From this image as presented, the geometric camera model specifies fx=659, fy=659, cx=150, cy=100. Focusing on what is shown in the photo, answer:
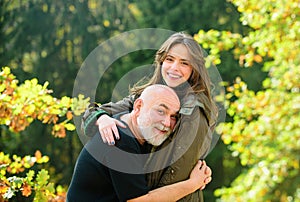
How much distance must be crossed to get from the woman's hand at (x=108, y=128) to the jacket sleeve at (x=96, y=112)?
0.11 metres

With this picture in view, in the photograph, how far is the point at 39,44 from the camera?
11039 millimetres

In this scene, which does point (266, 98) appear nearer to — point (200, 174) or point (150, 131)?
point (200, 174)

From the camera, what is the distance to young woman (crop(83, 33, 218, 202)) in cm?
283

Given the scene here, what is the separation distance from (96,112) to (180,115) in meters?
0.42

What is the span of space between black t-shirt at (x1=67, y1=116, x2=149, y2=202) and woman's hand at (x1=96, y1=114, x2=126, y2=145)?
1.0 inches

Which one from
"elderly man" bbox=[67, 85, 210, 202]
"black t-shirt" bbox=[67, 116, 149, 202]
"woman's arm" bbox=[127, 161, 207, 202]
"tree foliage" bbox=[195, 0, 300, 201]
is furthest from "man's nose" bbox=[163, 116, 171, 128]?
"tree foliage" bbox=[195, 0, 300, 201]

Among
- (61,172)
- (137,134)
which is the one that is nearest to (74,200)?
(137,134)

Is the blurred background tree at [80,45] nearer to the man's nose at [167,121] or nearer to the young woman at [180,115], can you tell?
the young woman at [180,115]

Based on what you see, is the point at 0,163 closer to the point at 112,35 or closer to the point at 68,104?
the point at 68,104

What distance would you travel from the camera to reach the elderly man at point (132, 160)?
2.60 metres

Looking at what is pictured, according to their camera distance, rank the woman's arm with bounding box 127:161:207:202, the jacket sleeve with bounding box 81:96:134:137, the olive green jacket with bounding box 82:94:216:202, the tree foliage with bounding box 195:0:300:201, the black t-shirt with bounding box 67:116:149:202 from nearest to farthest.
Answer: the black t-shirt with bounding box 67:116:149:202, the woman's arm with bounding box 127:161:207:202, the olive green jacket with bounding box 82:94:216:202, the jacket sleeve with bounding box 81:96:134:137, the tree foliage with bounding box 195:0:300:201

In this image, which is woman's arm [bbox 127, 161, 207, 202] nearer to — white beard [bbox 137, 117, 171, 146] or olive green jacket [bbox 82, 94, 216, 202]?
olive green jacket [bbox 82, 94, 216, 202]

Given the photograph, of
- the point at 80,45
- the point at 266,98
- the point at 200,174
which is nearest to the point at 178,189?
the point at 200,174

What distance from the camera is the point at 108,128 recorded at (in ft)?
8.85
